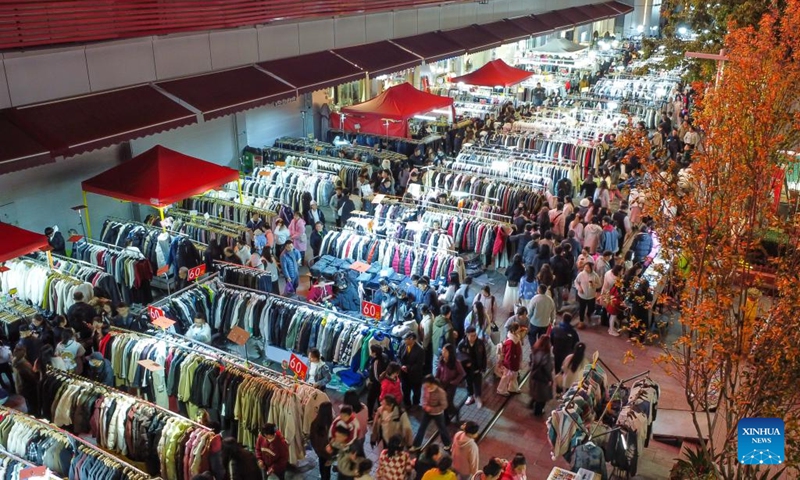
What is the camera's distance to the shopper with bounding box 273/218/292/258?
15.5 metres

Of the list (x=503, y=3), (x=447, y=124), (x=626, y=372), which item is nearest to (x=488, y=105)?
(x=447, y=124)

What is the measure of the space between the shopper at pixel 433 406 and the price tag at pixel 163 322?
3909 mm

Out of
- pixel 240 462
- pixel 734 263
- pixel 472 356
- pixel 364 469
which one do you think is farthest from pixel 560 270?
pixel 240 462

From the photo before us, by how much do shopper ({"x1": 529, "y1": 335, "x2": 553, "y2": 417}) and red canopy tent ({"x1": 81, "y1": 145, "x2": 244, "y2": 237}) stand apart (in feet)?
26.2

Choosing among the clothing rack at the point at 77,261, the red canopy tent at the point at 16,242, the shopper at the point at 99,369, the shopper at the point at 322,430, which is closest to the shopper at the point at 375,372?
the shopper at the point at 322,430

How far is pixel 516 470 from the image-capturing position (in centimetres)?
773

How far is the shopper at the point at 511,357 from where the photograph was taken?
10844 mm

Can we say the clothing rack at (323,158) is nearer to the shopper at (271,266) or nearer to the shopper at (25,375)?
the shopper at (271,266)

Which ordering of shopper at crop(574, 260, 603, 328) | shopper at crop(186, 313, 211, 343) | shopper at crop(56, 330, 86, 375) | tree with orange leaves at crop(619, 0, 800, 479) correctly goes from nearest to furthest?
1. tree with orange leaves at crop(619, 0, 800, 479)
2. shopper at crop(56, 330, 86, 375)
3. shopper at crop(186, 313, 211, 343)
4. shopper at crop(574, 260, 603, 328)

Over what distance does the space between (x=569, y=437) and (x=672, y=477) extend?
4.25ft

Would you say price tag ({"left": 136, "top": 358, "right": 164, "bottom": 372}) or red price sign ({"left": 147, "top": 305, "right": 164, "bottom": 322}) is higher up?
red price sign ({"left": 147, "top": 305, "right": 164, "bottom": 322})

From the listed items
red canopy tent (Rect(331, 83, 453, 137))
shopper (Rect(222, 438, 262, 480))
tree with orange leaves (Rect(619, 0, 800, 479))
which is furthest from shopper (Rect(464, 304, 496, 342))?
red canopy tent (Rect(331, 83, 453, 137))

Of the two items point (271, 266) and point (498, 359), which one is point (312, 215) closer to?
point (271, 266)

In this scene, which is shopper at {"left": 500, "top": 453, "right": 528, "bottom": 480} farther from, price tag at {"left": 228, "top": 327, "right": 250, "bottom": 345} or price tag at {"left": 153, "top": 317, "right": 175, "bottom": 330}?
price tag at {"left": 153, "top": 317, "right": 175, "bottom": 330}
